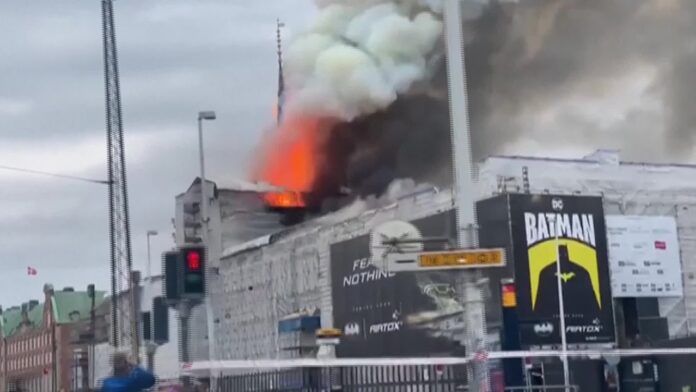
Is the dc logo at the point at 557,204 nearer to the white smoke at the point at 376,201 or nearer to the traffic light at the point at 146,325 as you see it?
the white smoke at the point at 376,201

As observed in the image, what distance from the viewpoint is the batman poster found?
62.8 metres

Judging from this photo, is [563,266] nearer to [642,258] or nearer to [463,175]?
[642,258]

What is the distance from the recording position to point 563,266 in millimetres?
64250

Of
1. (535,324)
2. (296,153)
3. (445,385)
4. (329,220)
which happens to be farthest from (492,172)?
(296,153)

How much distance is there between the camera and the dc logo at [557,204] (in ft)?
211

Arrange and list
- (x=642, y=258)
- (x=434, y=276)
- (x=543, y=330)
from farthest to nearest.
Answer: (x=642, y=258), (x=543, y=330), (x=434, y=276)

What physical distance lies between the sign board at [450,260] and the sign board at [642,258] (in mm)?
42070

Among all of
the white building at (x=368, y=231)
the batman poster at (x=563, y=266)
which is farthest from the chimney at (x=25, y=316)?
the batman poster at (x=563, y=266)

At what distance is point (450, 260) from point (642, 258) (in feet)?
144

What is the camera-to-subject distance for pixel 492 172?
218ft

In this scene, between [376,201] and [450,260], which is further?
[376,201]

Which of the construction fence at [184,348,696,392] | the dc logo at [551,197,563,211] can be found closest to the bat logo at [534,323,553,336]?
the construction fence at [184,348,696,392]

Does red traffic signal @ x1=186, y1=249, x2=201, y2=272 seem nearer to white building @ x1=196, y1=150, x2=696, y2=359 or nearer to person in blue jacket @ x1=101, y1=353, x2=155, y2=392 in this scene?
person in blue jacket @ x1=101, y1=353, x2=155, y2=392

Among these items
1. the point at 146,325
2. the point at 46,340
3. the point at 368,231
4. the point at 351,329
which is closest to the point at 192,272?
the point at 368,231
